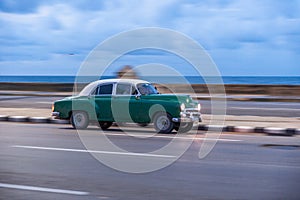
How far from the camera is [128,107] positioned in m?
15.7

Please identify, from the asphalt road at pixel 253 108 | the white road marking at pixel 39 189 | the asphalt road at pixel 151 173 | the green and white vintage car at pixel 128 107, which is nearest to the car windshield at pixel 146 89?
the green and white vintage car at pixel 128 107

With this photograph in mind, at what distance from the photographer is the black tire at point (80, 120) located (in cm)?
1633

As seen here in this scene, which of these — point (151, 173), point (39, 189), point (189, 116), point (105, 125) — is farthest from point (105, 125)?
point (39, 189)

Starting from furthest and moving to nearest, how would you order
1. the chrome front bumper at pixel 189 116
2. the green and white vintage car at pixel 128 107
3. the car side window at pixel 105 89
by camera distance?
the car side window at pixel 105 89 < the green and white vintage car at pixel 128 107 < the chrome front bumper at pixel 189 116

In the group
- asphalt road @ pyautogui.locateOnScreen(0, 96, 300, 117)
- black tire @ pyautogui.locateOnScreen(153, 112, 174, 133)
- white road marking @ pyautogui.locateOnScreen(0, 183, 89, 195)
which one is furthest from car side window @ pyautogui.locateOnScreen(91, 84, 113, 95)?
white road marking @ pyautogui.locateOnScreen(0, 183, 89, 195)

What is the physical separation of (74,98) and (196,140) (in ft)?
14.7

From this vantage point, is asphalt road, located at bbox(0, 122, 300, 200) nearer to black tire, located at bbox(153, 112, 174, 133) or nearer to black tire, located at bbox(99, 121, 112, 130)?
black tire, located at bbox(153, 112, 174, 133)

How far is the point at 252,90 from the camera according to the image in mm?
43281

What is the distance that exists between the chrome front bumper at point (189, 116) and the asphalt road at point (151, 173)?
1.44 m

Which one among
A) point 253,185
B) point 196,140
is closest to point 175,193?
point 253,185

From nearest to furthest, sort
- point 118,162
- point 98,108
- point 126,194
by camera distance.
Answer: point 126,194 → point 118,162 → point 98,108

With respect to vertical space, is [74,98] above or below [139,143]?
above

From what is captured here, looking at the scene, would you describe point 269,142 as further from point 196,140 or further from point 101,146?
point 101,146

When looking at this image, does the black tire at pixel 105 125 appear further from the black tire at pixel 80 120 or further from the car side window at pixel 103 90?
the car side window at pixel 103 90
